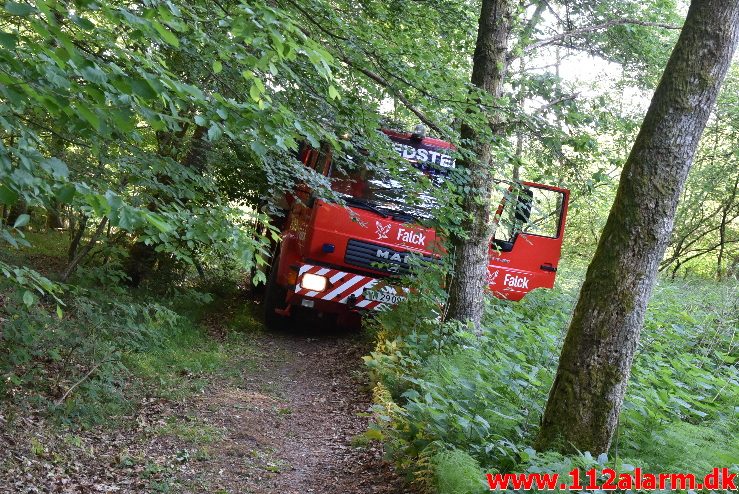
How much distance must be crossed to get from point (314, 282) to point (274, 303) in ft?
5.32

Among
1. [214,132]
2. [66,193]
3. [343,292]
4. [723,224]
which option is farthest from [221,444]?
[723,224]

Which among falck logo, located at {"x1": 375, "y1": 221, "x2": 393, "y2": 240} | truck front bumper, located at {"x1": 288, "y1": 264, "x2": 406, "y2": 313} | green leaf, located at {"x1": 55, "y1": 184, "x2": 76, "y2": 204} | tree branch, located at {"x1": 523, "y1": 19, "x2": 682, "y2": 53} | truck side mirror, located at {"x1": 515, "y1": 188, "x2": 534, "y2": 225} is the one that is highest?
tree branch, located at {"x1": 523, "y1": 19, "x2": 682, "y2": 53}

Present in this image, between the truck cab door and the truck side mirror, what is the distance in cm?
16

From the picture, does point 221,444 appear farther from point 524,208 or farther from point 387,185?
point 524,208

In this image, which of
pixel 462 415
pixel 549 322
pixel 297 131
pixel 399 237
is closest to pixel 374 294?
pixel 399 237

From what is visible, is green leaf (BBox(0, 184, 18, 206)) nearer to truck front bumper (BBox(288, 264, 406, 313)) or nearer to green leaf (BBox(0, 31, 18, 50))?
green leaf (BBox(0, 31, 18, 50))

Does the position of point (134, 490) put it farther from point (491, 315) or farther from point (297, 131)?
point (491, 315)

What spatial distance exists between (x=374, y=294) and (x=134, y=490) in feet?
16.0

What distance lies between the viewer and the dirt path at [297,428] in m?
5.21

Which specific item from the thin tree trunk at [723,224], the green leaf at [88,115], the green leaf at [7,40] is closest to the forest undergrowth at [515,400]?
the green leaf at [88,115]

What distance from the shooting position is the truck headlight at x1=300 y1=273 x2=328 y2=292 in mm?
9000

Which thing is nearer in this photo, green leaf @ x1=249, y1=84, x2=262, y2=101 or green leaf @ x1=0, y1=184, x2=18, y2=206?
green leaf @ x1=0, y1=184, x2=18, y2=206

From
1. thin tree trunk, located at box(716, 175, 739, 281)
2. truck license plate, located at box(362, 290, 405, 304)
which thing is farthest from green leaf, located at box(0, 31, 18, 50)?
thin tree trunk, located at box(716, 175, 739, 281)

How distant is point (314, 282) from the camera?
9031 mm
